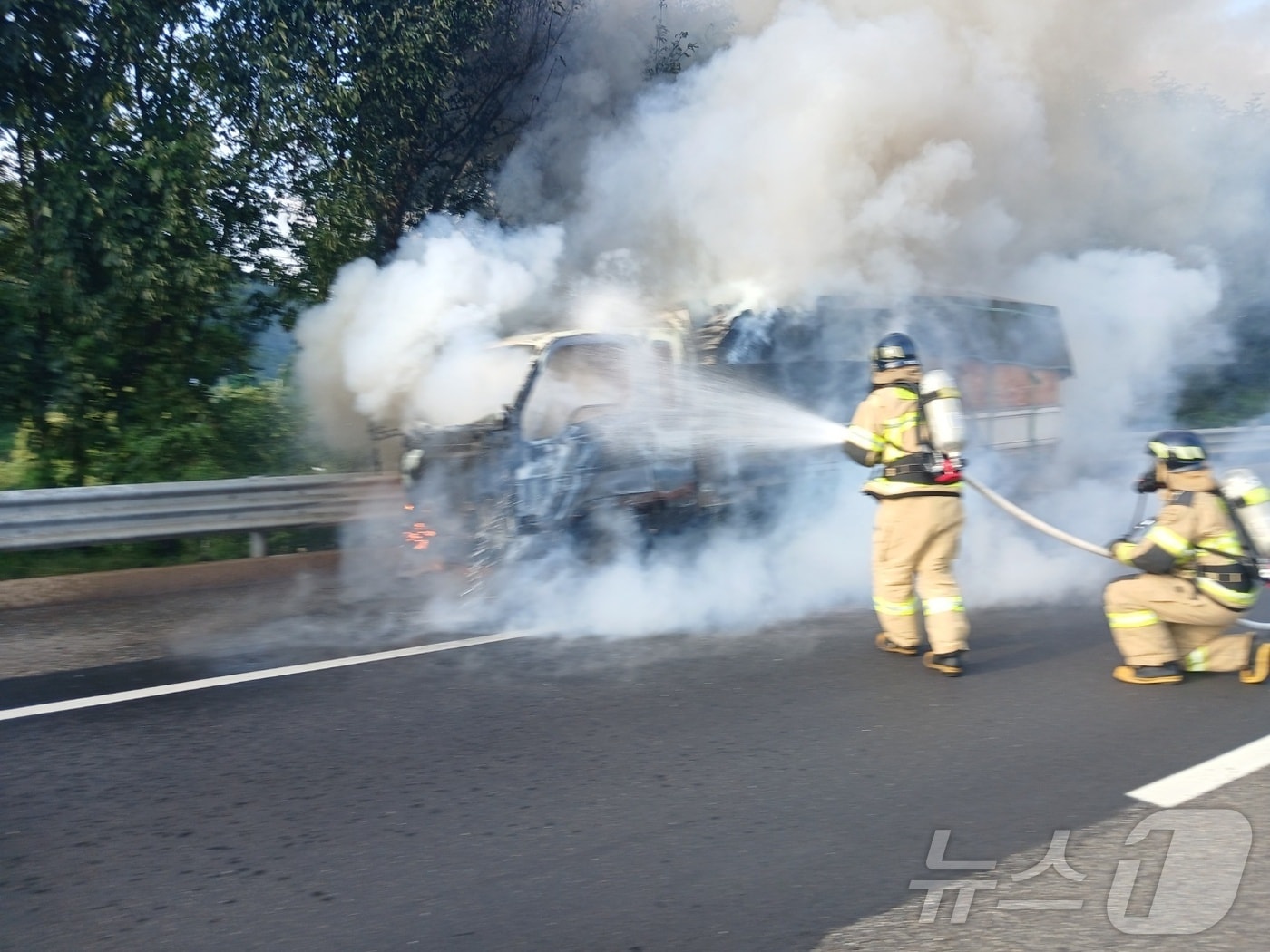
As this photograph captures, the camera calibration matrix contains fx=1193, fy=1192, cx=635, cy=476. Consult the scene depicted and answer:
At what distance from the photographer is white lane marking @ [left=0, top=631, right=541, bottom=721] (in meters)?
5.08

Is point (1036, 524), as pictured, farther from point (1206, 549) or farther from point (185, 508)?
point (185, 508)

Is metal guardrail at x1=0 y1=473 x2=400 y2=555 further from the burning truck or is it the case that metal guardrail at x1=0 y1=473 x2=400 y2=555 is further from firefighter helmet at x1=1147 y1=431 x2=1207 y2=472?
firefighter helmet at x1=1147 y1=431 x2=1207 y2=472

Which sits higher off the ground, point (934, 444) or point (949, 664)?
point (934, 444)

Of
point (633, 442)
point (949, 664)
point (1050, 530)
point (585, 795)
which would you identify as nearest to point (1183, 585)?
point (1050, 530)

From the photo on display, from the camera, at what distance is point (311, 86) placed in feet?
31.6

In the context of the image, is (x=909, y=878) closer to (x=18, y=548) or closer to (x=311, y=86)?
(x=18, y=548)

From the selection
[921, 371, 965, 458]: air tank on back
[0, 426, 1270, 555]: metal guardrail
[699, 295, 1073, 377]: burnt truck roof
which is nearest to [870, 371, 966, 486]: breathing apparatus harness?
[921, 371, 965, 458]: air tank on back

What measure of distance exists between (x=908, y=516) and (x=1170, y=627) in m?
1.23

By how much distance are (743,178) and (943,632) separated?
4883 millimetres

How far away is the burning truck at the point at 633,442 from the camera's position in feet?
23.1

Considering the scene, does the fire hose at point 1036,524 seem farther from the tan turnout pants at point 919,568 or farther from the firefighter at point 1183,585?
the firefighter at point 1183,585

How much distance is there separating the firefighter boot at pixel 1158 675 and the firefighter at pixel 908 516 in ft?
2.44

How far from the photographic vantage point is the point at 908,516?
18.3 feet

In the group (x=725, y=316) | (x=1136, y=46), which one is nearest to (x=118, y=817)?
(x=725, y=316)
